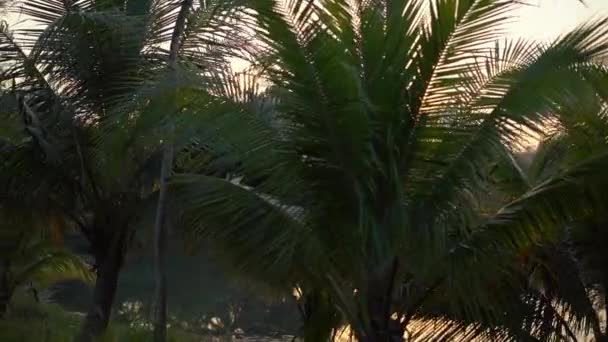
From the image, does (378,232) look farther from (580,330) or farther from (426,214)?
(580,330)

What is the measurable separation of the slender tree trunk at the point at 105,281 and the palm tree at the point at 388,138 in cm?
407

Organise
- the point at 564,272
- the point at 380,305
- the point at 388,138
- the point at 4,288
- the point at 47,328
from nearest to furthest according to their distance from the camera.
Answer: the point at 388,138, the point at 380,305, the point at 564,272, the point at 47,328, the point at 4,288

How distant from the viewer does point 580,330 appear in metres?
11.1

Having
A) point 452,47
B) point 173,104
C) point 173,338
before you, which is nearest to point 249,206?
point 173,104

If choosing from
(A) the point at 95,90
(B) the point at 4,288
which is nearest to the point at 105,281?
(A) the point at 95,90

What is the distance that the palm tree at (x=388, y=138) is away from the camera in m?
8.24

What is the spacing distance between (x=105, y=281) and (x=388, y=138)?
18.8 feet

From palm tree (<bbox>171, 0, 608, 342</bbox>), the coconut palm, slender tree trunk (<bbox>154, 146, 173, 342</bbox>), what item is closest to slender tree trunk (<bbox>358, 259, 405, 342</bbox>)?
palm tree (<bbox>171, 0, 608, 342</bbox>)

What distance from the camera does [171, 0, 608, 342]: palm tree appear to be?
27.0ft

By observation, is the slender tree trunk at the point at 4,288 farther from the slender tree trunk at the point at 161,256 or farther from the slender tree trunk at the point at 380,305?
the slender tree trunk at the point at 380,305

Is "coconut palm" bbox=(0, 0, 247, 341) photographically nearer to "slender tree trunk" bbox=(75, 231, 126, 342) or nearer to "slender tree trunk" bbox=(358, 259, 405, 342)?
"slender tree trunk" bbox=(75, 231, 126, 342)

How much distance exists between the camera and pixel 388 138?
842 cm

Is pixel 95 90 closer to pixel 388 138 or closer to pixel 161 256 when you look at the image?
pixel 161 256

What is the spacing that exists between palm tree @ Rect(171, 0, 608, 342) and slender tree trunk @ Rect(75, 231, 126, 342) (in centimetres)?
407
